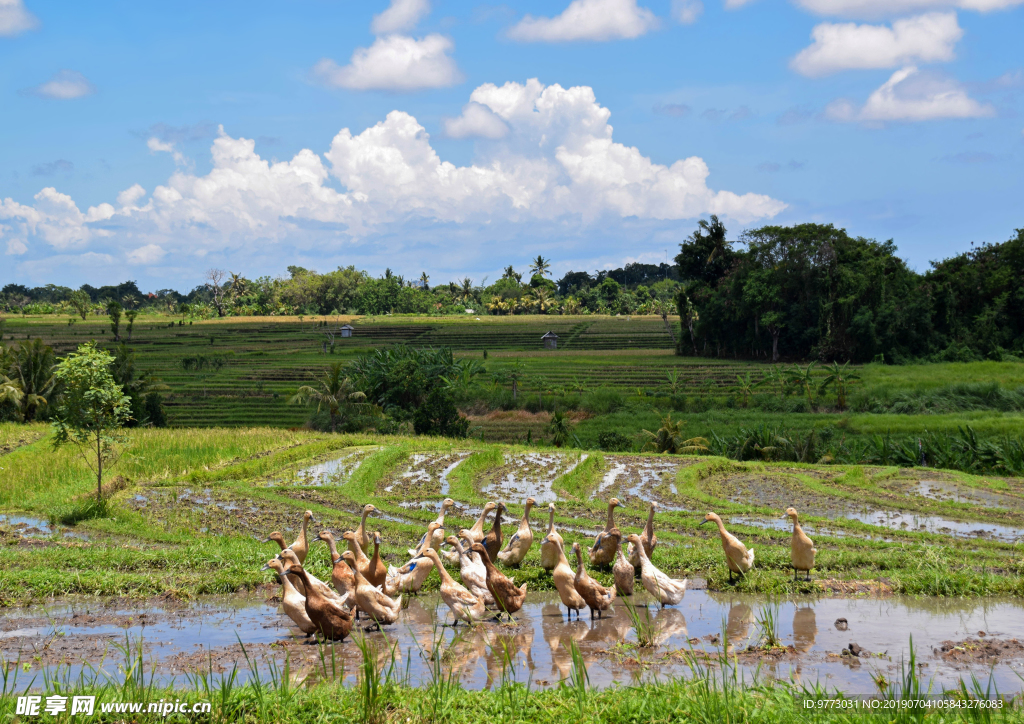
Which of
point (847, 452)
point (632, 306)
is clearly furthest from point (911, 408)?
point (632, 306)

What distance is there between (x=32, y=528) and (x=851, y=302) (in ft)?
164

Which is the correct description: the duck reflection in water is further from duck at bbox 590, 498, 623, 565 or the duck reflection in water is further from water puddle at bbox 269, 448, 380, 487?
water puddle at bbox 269, 448, 380, 487

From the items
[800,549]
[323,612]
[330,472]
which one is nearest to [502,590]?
[323,612]

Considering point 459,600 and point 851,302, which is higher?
point 851,302

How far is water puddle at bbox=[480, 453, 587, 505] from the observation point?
A: 57.4ft

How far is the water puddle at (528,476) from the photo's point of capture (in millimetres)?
17500

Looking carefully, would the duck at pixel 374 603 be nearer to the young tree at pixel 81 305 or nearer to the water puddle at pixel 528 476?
the water puddle at pixel 528 476

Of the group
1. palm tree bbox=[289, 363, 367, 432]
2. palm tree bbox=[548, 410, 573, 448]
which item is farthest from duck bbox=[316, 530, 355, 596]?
palm tree bbox=[289, 363, 367, 432]

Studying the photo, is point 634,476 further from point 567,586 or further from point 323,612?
point 323,612

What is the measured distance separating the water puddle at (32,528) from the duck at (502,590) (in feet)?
24.1

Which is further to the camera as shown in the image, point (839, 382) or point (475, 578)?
point (839, 382)

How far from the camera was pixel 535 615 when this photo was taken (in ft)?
27.4

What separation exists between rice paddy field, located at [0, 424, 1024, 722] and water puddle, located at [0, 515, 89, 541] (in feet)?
0.29

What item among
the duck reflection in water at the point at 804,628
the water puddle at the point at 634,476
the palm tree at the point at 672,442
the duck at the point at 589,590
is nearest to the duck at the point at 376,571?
the duck at the point at 589,590
